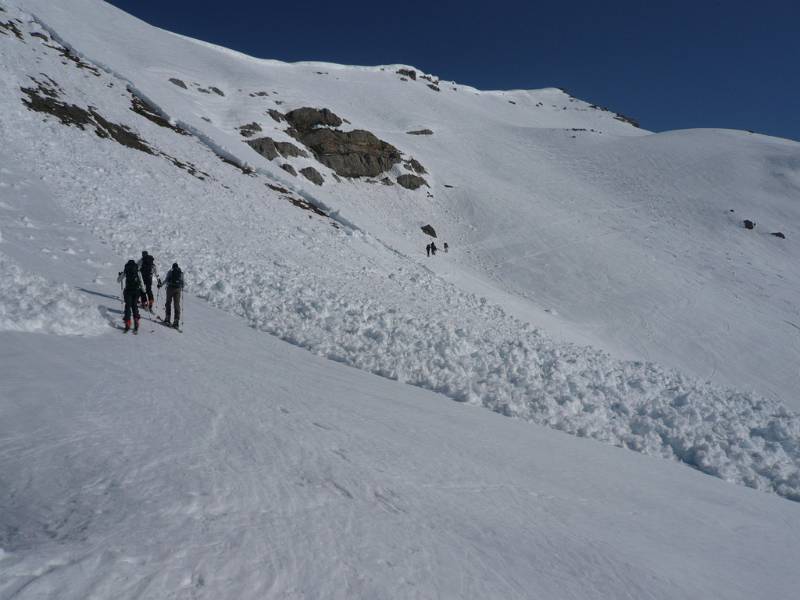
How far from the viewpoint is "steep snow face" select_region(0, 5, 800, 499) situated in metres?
9.19

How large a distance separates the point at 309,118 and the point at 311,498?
176 ft

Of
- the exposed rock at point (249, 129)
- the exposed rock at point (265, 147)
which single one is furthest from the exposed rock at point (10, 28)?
the exposed rock at point (265, 147)

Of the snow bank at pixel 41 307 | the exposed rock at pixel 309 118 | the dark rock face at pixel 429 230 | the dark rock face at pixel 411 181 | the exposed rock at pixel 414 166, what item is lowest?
the snow bank at pixel 41 307

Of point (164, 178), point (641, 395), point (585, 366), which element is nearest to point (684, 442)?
point (641, 395)

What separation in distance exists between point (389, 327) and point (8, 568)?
9471 millimetres

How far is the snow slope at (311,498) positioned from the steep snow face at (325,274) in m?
1.44

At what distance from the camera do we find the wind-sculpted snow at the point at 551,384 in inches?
336

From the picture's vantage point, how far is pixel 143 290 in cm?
949

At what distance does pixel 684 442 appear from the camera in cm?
866

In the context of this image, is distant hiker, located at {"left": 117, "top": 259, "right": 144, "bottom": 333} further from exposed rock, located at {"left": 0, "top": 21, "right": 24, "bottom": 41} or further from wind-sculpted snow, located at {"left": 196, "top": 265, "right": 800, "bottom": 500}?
exposed rock, located at {"left": 0, "top": 21, "right": 24, "bottom": 41}

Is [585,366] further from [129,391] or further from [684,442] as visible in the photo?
[129,391]

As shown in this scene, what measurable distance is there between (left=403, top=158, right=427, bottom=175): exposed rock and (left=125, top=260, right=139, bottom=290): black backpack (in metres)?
42.6

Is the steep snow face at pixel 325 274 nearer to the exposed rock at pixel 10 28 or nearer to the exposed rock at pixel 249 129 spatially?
the exposed rock at pixel 10 28

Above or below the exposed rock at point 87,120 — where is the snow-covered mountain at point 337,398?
below
